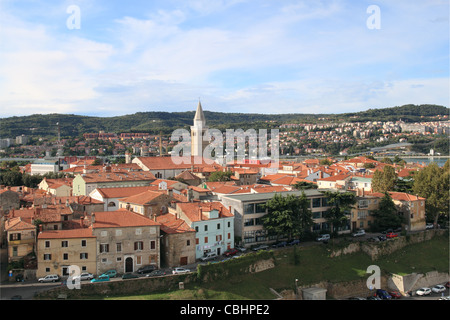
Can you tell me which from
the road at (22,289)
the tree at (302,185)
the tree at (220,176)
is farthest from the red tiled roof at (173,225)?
the tree at (220,176)

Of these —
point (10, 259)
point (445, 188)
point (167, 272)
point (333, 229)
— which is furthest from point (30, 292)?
point (445, 188)

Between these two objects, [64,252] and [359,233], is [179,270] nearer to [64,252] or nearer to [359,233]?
[64,252]

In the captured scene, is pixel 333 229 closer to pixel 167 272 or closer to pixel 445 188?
pixel 445 188

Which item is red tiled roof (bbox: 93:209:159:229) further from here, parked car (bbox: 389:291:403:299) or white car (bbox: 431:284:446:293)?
white car (bbox: 431:284:446:293)

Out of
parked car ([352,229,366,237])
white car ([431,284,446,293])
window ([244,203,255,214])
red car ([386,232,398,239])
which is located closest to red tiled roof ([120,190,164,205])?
window ([244,203,255,214])

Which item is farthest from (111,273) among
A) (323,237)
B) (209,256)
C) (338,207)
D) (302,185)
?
(302,185)

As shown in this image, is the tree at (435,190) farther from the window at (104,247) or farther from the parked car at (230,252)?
the window at (104,247)
